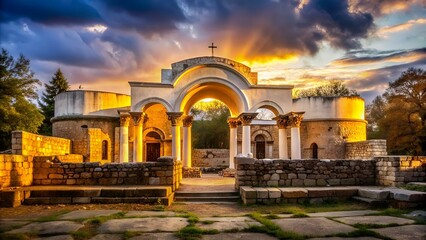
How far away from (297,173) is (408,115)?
22.3 m

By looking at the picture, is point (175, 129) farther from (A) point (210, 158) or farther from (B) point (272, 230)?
(B) point (272, 230)

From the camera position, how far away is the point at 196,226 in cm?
688

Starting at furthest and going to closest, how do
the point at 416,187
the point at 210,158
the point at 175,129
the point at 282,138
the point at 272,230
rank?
the point at 210,158 < the point at 282,138 < the point at 175,129 < the point at 416,187 < the point at 272,230

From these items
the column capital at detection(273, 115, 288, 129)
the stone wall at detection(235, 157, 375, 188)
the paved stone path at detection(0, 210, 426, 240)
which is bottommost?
the paved stone path at detection(0, 210, 426, 240)

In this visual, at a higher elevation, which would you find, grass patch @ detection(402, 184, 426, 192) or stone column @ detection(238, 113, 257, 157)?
stone column @ detection(238, 113, 257, 157)

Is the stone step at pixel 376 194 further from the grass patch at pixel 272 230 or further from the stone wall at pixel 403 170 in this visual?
the grass patch at pixel 272 230

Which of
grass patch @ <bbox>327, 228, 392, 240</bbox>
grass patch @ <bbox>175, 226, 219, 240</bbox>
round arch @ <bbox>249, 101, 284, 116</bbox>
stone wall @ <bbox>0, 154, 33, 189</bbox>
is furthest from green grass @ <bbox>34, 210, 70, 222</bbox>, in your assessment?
round arch @ <bbox>249, 101, 284, 116</bbox>

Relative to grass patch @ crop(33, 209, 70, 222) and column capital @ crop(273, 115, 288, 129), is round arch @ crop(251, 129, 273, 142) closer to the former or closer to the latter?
column capital @ crop(273, 115, 288, 129)

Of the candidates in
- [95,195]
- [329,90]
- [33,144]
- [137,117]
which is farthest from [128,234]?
[329,90]

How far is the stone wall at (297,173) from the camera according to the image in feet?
39.5

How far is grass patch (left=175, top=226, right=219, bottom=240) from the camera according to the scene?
6008 millimetres

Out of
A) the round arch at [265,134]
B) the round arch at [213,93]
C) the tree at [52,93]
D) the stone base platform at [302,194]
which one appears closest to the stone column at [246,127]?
the round arch at [213,93]

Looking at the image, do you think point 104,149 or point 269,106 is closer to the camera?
point 269,106

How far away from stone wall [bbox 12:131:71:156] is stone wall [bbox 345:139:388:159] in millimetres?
18953
